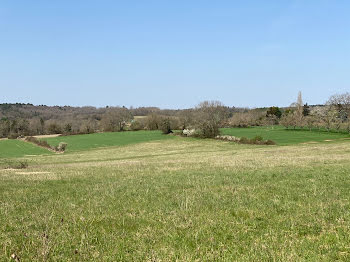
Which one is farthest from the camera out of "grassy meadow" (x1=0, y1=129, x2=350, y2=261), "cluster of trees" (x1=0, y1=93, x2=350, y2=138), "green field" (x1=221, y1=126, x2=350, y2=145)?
"cluster of trees" (x1=0, y1=93, x2=350, y2=138)

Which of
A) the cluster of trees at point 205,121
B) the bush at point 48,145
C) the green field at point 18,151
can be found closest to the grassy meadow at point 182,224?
the green field at point 18,151

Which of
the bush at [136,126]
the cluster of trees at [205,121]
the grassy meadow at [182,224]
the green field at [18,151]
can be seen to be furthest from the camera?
the bush at [136,126]

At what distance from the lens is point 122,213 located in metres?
8.80

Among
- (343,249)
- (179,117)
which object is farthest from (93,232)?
(179,117)

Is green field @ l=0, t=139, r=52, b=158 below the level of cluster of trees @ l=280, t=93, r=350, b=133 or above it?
below

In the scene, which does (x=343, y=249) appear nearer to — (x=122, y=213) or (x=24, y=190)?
(x=122, y=213)

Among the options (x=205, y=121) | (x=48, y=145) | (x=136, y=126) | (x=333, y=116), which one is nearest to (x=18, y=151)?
(x=48, y=145)

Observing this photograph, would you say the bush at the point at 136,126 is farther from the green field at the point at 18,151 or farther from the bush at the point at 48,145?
the green field at the point at 18,151

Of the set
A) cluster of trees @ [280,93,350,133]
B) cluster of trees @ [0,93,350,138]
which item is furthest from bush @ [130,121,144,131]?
cluster of trees @ [280,93,350,133]

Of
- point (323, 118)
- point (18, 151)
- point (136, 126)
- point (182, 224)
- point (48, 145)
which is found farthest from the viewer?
point (136, 126)

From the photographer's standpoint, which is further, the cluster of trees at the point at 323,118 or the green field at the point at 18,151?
the cluster of trees at the point at 323,118

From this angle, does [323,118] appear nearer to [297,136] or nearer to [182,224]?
[297,136]

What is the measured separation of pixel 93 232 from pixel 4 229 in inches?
84.8

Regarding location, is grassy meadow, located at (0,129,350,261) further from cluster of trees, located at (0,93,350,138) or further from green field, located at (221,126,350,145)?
cluster of trees, located at (0,93,350,138)
